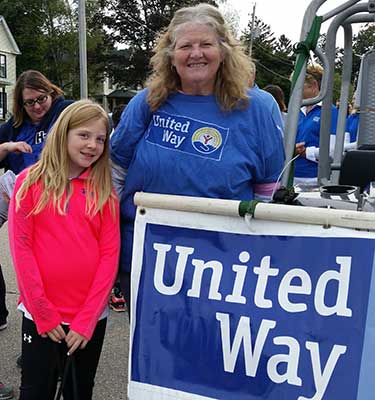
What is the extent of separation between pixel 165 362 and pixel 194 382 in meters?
0.11

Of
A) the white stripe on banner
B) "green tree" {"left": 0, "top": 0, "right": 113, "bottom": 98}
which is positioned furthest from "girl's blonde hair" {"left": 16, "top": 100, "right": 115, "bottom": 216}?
"green tree" {"left": 0, "top": 0, "right": 113, "bottom": 98}

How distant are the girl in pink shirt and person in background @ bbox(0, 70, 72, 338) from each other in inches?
32.4

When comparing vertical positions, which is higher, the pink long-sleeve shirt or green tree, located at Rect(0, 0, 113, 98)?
green tree, located at Rect(0, 0, 113, 98)

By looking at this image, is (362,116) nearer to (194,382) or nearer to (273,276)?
(273,276)

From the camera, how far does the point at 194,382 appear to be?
1581 mm

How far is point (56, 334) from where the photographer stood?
1.94m

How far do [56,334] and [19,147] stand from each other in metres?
1.21

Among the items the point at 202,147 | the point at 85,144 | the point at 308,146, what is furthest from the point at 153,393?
the point at 308,146

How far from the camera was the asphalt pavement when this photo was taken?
2983 mm

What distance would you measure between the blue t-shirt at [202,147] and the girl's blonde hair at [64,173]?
15 centimetres

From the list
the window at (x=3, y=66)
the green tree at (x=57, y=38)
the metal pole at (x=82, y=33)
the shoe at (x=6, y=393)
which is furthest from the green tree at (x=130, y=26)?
the shoe at (x=6, y=393)

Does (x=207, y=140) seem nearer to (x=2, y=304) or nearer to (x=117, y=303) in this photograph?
(x=2, y=304)

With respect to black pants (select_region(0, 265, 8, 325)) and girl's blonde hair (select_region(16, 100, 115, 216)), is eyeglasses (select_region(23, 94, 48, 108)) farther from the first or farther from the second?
black pants (select_region(0, 265, 8, 325))

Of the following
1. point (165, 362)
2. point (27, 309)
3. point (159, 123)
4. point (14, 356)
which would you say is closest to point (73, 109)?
point (159, 123)
